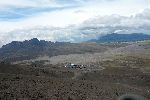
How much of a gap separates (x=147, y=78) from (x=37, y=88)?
49385 mm

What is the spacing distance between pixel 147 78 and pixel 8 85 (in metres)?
52.6

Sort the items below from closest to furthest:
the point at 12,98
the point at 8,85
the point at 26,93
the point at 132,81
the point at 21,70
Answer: the point at 12,98 < the point at 26,93 < the point at 8,85 < the point at 21,70 < the point at 132,81

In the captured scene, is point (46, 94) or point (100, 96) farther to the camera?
point (100, 96)

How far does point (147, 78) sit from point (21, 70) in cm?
3666

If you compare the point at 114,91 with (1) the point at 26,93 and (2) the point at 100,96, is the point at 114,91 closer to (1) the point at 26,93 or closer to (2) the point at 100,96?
(2) the point at 100,96

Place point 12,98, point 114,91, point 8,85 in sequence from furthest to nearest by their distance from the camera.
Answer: point 114,91 < point 8,85 < point 12,98

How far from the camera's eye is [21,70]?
82.6m

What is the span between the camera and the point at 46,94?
48.8m

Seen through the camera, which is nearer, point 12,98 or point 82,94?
point 12,98

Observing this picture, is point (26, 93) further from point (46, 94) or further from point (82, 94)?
point (82, 94)

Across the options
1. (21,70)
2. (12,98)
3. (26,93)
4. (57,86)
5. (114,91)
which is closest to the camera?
(12,98)

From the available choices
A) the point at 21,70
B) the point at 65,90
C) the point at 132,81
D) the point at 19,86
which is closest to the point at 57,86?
the point at 65,90

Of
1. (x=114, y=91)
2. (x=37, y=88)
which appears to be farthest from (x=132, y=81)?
(x=37, y=88)

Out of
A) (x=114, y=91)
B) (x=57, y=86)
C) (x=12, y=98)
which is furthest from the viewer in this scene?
(x=114, y=91)
